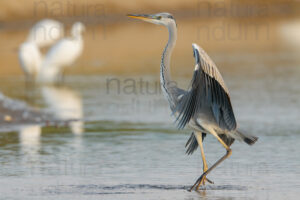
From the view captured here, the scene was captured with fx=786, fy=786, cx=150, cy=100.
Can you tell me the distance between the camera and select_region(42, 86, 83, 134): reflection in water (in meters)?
11.7

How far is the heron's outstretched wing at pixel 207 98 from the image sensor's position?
23.9 ft

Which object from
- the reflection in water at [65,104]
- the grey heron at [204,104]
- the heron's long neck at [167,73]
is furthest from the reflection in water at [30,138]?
the grey heron at [204,104]

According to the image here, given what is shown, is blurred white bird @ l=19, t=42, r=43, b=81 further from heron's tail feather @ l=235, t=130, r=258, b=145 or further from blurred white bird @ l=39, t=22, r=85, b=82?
heron's tail feather @ l=235, t=130, r=258, b=145

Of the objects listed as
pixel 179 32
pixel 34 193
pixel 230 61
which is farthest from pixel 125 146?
pixel 179 32

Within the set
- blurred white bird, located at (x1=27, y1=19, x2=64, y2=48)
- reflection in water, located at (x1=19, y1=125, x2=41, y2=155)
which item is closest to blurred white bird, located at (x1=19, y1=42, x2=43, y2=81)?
blurred white bird, located at (x1=27, y1=19, x2=64, y2=48)

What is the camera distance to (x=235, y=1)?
138 ft

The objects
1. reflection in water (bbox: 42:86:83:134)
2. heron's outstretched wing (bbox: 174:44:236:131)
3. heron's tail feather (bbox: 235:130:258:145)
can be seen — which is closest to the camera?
heron's outstretched wing (bbox: 174:44:236:131)

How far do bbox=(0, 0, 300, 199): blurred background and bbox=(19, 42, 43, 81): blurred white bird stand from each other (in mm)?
430

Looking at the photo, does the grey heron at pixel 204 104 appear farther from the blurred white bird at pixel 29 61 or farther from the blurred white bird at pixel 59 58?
the blurred white bird at pixel 29 61

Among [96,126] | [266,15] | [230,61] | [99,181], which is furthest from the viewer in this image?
[266,15]

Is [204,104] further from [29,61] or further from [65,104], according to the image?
[29,61]

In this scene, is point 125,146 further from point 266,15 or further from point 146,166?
point 266,15

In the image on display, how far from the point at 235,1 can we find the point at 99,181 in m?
35.1

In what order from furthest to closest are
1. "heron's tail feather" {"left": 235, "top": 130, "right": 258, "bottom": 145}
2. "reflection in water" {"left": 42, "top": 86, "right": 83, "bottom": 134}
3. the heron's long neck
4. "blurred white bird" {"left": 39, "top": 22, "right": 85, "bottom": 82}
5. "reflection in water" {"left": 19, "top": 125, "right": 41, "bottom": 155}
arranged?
→ "blurred white bird" {"left": 39, "top": 22, "right": 85, "bottom": 82} → "reflection in water" {"left": 42, "top": 86, "right": 83, "bottom": 134} → "reflection in water" {"left": 19, "top": 125, "right": 41, "bottom": 155} → the heron's long neck → "heron's tail feather" {"left": 235, "top": 130, "right": 258, "bottom": 145}
